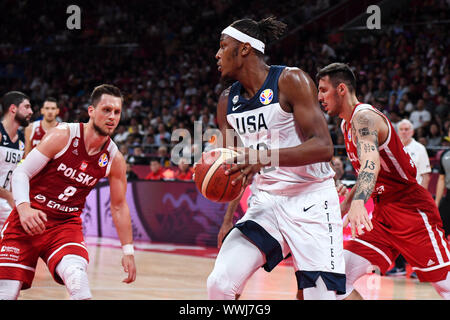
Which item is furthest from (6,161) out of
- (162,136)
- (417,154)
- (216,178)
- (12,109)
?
(162,136)

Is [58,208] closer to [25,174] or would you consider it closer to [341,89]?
[25,174]

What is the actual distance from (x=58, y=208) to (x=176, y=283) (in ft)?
11.4

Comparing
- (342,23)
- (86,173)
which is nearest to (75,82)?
(342,23)

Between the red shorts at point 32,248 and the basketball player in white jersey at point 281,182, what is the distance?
1.17 meters

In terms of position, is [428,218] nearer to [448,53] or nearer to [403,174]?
[403,174]

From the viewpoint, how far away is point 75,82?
22.0 metres

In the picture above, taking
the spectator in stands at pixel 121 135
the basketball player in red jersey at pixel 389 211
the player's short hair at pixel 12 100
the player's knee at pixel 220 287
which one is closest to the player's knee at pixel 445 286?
the basketball player in red jersey at pixel 389 211

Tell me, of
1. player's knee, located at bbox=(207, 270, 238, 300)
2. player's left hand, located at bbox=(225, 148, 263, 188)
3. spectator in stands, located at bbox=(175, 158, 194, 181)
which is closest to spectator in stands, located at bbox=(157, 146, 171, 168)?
spectator in stands, located at bbox=(175, 158, 194, 181)

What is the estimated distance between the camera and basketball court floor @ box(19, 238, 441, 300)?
6602 mm

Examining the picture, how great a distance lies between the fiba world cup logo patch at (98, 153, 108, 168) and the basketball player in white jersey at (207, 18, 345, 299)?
3.54 feet

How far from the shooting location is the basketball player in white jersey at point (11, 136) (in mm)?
6660

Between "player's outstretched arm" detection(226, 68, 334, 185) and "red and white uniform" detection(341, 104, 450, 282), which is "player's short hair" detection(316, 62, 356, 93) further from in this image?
"player's outstretched arm" detection(226, 68, 334, 185)

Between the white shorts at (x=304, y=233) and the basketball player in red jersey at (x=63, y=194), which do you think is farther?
the basketball player in red jersey at (x=63, y=194)

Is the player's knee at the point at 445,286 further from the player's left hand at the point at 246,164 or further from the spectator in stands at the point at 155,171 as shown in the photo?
the spectator in stands at the point at 155,171
